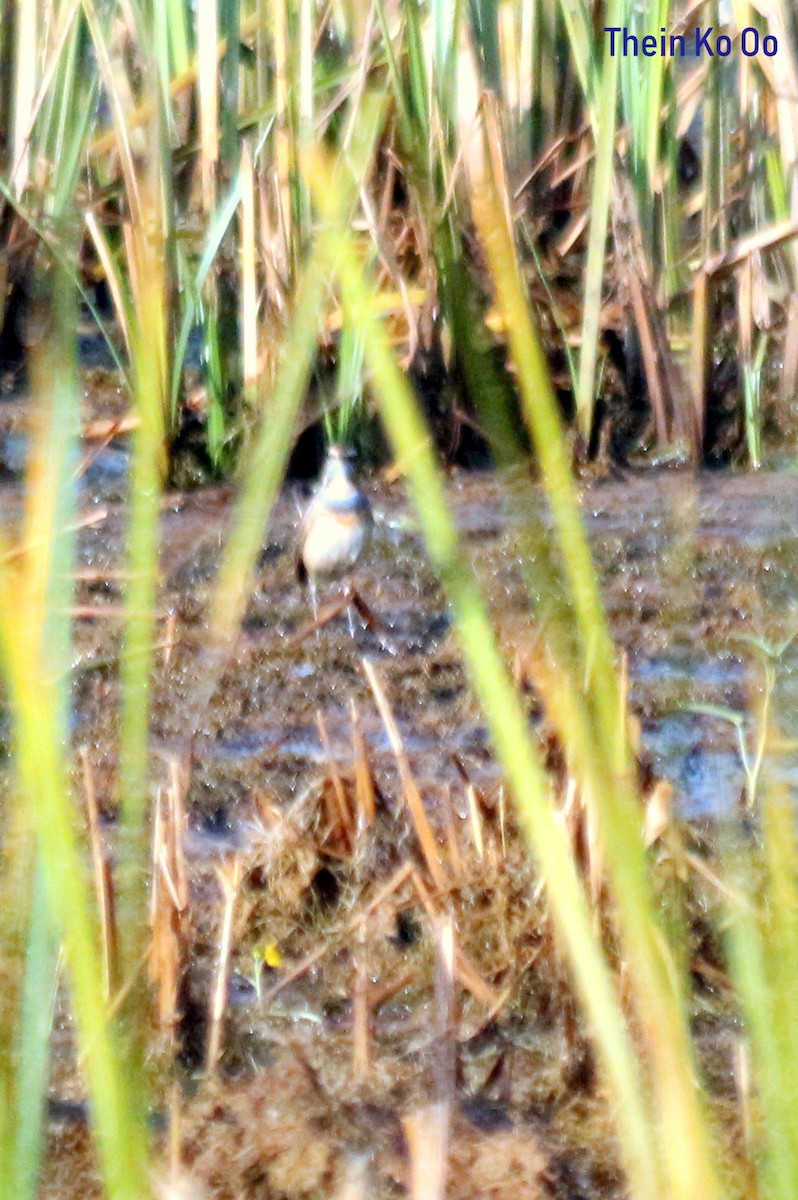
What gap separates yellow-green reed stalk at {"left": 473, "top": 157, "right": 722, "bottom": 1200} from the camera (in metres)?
0.63

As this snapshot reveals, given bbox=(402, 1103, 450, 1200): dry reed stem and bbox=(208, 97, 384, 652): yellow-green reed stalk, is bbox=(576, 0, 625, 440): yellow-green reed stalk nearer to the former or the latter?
bbox=(208, 97, 384, 652): yellow-green reed stalk

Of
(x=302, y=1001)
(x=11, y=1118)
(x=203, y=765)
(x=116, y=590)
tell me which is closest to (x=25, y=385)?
(x=116, y=590)

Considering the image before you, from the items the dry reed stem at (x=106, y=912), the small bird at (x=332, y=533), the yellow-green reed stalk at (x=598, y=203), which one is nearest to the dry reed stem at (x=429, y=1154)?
the dry reed stem at (x=106, y=912)

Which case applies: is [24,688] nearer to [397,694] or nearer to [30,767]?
[30,767]

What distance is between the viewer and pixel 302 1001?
1643 millimetres

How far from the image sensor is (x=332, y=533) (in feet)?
9.21

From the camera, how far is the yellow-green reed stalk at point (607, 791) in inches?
24.9

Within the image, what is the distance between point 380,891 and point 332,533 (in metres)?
1.18

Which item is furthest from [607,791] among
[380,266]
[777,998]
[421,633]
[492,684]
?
[380,266]

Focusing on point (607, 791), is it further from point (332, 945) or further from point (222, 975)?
point (332, 945)

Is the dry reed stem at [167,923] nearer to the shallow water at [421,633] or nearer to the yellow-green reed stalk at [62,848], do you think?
the shallow water at [421,633]

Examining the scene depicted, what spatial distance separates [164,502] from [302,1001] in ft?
5.78

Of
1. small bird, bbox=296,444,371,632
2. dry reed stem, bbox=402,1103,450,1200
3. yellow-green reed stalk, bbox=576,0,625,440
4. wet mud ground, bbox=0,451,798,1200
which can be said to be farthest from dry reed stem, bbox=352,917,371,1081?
yellow-green reed stalk, bbox=576,0,625,440

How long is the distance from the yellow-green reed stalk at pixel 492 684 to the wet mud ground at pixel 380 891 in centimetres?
5
